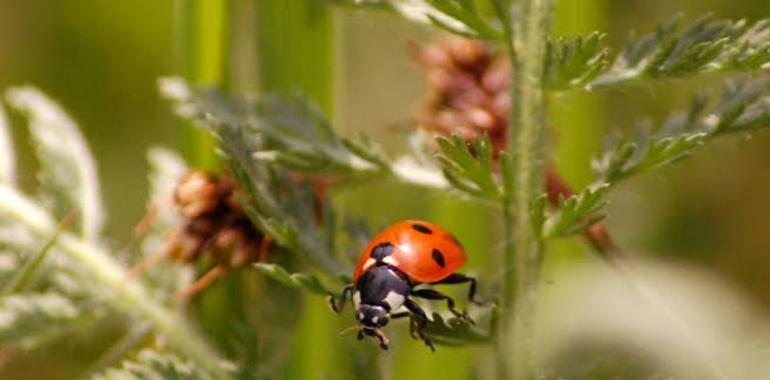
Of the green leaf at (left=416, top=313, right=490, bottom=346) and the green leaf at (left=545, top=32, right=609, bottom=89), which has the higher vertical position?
the green leaf at (left=545, top=32, right=609, bottom=89)

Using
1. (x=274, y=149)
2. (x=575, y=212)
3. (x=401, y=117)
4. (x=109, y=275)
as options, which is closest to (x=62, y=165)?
(x=109, y=275)

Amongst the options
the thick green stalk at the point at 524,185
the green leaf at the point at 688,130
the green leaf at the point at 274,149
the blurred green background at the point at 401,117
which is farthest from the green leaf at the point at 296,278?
the blurred green background at the point at 401,117

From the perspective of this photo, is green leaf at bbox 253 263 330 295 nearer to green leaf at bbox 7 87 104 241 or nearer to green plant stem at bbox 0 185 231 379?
green plant stem at bbox 0 185 231 379

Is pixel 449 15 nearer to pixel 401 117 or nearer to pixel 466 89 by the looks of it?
pixel 466 89

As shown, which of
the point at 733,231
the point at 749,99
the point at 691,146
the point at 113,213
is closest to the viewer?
the point at 691,146

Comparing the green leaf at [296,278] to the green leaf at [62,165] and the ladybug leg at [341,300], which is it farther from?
the green leaf at [62,165]

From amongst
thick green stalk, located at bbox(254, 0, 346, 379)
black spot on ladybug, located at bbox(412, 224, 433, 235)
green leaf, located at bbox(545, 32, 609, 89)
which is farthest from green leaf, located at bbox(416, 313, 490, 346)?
thick green stalk, located at bbox(254, 0, 346, 379)

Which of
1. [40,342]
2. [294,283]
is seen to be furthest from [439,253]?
[40,342]

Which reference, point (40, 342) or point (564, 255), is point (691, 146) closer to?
point (40, 342)
